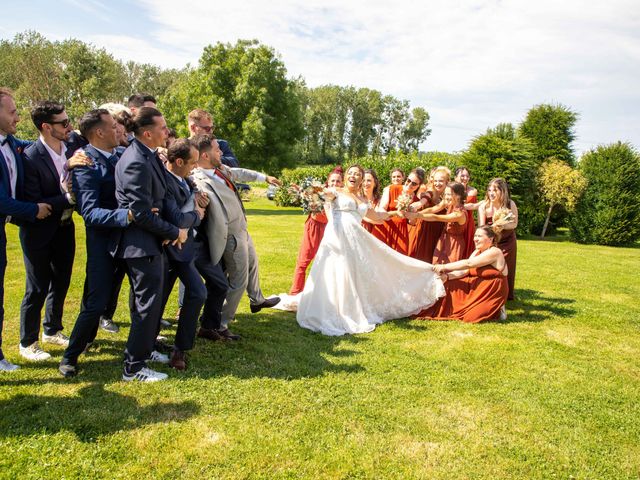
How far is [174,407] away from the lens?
4098 mm

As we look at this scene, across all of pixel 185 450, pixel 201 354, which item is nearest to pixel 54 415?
pixel 185 450

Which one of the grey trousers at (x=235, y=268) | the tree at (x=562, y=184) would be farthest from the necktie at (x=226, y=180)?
the tree at (x=562, y=184)

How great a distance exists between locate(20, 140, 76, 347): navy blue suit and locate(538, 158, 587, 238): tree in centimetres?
2011

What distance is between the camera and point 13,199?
14.5ft

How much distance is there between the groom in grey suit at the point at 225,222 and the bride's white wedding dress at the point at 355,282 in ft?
3.58

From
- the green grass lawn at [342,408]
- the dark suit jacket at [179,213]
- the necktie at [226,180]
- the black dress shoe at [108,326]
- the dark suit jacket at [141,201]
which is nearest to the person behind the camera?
Result: the green grass lawn at [342,408]

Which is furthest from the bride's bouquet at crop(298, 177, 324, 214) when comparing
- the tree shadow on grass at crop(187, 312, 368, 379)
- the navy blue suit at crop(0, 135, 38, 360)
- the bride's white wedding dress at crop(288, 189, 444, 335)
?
the navy blue suit at crop(0, 135, 38, 360)

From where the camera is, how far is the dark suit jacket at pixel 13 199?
4367 mm

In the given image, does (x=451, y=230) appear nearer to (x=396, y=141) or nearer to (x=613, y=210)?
(x=613, y=210)

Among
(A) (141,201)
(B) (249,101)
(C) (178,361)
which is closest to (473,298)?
(C) (178,361)

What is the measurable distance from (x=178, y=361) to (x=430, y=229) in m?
5.39

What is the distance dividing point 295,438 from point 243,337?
97.4 inches

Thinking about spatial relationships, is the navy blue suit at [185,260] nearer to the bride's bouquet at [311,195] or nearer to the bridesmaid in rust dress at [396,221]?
the bride's bouquet at [311,195]

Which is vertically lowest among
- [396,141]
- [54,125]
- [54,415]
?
[54,415]
